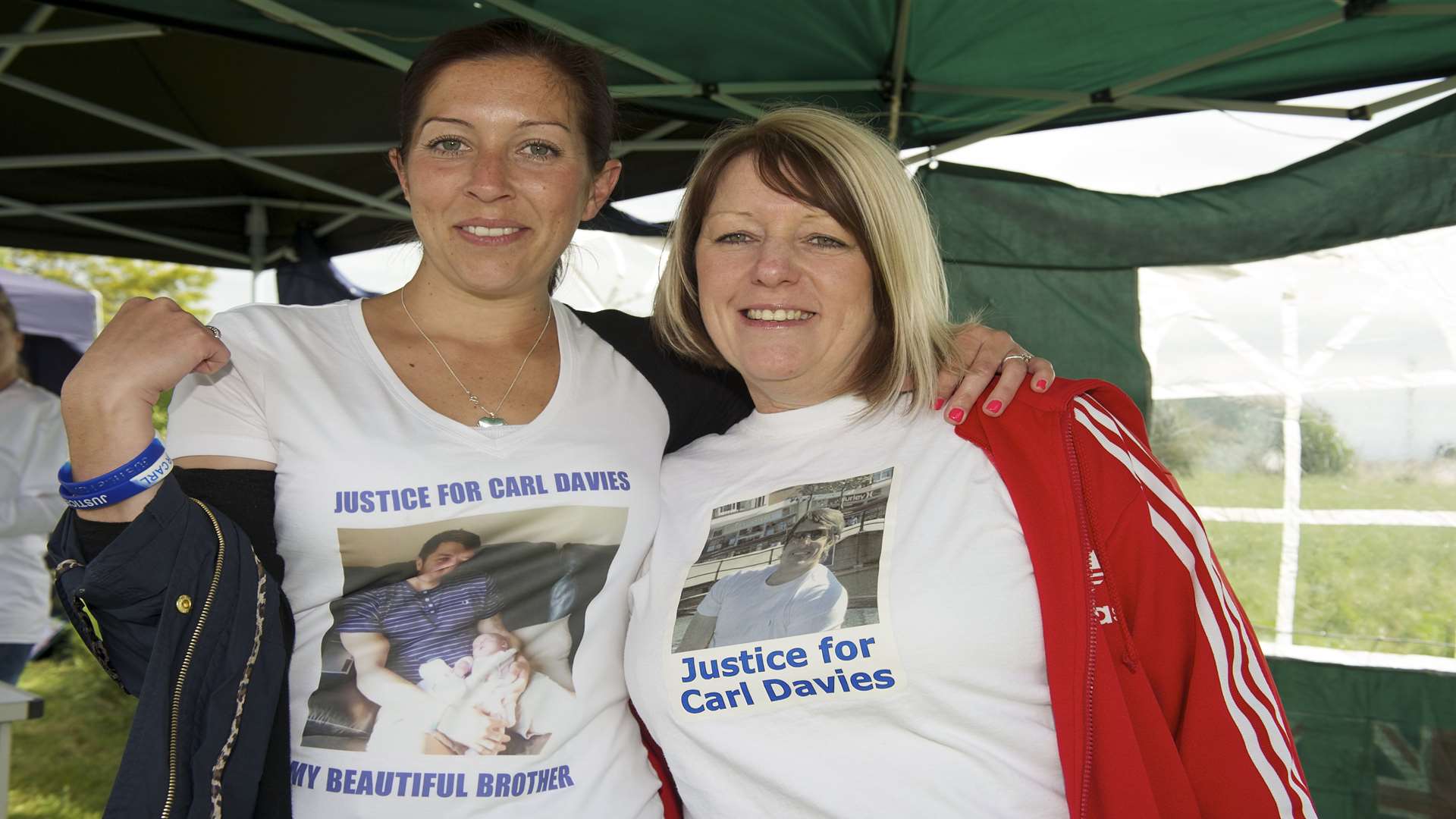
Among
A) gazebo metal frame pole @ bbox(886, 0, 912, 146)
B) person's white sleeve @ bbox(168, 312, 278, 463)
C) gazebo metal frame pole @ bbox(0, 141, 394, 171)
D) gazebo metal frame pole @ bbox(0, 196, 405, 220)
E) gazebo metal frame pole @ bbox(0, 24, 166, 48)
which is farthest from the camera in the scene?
gazebo metal frame pole @ bbox(0, 196, 405, 220)

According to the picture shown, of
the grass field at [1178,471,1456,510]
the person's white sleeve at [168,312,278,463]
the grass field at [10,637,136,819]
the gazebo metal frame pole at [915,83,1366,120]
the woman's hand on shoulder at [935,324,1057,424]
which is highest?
the gazebo metal frame pole at [915,83,1366,120]

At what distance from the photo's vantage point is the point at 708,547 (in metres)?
1.69

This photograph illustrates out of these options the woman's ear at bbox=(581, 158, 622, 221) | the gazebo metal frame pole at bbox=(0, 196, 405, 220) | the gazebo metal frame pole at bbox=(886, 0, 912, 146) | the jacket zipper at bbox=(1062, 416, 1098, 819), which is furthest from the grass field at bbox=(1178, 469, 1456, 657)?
the gazebo metal frame pole at bbox=(0, 196, 405, 220)

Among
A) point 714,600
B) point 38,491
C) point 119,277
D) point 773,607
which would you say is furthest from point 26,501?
point 119,277

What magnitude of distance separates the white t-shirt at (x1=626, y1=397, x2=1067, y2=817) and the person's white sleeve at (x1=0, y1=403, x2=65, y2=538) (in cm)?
308

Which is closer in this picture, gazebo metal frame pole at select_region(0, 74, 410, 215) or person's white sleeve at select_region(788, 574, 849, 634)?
person's white sleeve at select_region(788, 574, 849, 634)

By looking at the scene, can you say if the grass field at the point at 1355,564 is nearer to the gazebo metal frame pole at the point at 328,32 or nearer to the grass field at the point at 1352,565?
the grass field at the point at 1352,565

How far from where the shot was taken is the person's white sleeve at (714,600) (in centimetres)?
159

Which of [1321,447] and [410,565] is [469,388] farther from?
[1321,447]

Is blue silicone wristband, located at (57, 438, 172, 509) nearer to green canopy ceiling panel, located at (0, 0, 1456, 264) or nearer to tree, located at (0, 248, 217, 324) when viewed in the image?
green canopy ceiling panel, located at (0, 0, 1456, 264)

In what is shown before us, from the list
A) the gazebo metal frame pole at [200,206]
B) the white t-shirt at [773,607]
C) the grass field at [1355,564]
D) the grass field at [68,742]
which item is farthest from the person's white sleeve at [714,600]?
the gazebo metal frame pole at [200,206]

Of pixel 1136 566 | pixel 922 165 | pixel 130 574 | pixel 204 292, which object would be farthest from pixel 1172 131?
pixel 204 292

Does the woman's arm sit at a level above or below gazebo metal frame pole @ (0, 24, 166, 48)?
below

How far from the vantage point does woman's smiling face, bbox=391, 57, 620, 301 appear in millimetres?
1657
